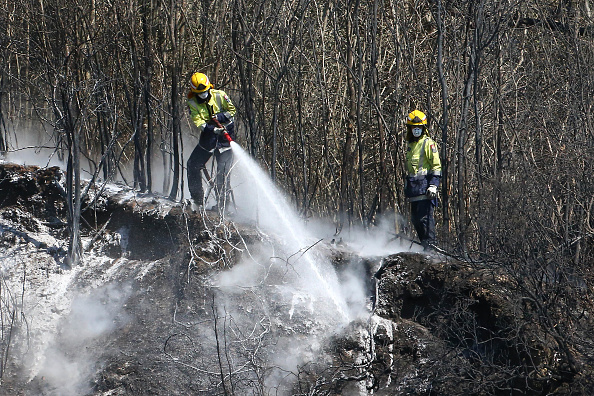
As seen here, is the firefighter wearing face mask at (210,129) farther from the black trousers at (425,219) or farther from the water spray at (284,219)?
the black trousers at (425,219)

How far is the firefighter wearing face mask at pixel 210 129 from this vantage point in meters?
Answer: 8.91

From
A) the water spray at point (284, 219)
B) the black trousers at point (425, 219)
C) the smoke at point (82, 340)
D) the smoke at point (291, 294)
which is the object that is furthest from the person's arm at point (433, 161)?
the smoke at point (82, 340)

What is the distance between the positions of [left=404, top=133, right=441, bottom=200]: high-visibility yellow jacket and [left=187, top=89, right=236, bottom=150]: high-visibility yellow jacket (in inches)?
90.5

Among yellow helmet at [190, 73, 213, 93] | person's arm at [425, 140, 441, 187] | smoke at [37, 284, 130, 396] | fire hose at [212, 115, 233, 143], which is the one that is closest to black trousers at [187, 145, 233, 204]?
fire hose at [212, 115, 233, 143]

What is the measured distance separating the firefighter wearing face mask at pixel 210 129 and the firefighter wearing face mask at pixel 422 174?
2199mm

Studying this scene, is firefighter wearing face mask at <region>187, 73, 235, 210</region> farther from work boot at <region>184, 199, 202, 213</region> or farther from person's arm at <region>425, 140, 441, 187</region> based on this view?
person's arm at <region>425, 140, 441, 187</region>

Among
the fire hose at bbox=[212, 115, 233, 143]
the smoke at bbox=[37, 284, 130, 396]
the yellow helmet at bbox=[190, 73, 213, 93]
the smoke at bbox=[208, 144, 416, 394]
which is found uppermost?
the yellow helmet at bbox=[190, 73, 213, 93]

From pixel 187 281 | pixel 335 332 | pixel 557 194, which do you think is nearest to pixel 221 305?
pixel 187 281

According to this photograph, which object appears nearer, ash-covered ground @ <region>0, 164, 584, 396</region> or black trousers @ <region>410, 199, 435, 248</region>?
ash-covered ground @ <region>0, 164, 584, 396</region>

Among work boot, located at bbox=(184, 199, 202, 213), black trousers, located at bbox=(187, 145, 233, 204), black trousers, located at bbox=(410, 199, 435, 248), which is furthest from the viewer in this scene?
black trousers, located at bbox=(187, 145, 233, 204)

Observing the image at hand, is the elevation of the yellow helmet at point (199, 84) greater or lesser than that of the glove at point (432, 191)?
greater

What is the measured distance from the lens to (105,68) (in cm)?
1162

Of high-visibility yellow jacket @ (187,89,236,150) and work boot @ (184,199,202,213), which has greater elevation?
high-visibility yellow jacket @ (187,89,236,150)

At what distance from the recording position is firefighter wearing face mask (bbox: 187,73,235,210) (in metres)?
8.91
